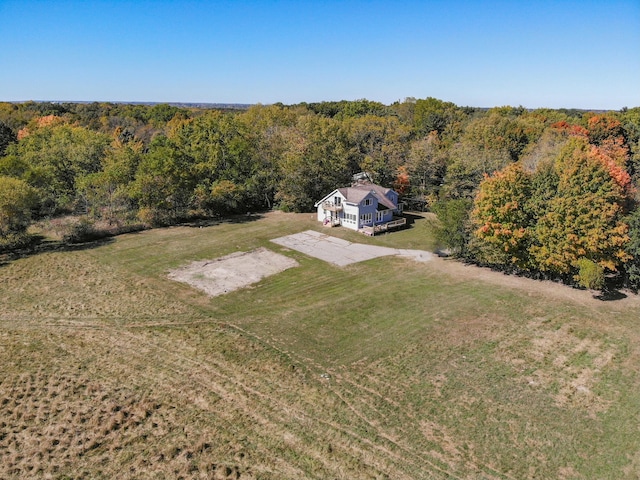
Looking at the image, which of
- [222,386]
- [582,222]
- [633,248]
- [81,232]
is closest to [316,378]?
[222,386]

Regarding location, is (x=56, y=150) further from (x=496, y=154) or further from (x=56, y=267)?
(x=496, y=154)

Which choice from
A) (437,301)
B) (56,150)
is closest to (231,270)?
(437,301)

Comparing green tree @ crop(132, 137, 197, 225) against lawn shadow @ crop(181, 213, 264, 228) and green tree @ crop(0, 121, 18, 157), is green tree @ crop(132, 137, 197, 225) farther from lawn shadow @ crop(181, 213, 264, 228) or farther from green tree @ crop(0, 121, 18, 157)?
green tree @ crop(0, 121, 18, 157)

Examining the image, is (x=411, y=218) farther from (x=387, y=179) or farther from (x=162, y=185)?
(x=162, y=185)

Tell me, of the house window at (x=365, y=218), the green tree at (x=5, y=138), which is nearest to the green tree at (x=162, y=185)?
the house window at (x=365, y=218)

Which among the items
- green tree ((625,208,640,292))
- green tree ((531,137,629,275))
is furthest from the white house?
green tree ((625,208,640,292))

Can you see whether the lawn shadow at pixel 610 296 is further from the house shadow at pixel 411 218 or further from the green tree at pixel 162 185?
the green tree at pixel 162 185
